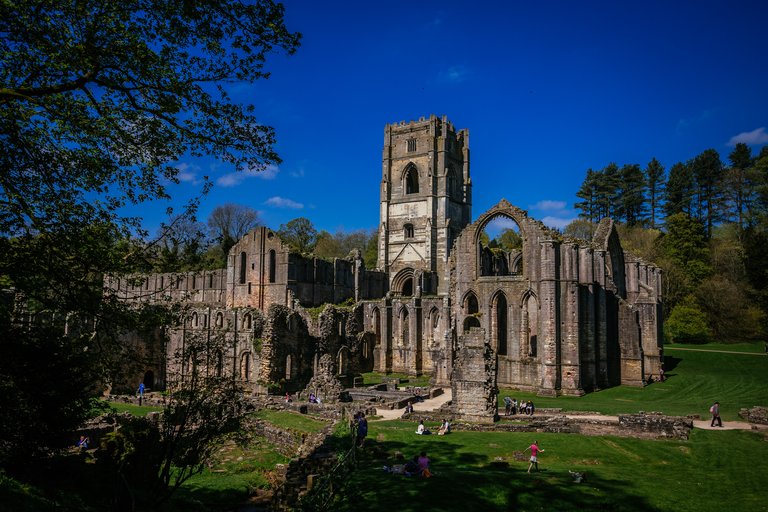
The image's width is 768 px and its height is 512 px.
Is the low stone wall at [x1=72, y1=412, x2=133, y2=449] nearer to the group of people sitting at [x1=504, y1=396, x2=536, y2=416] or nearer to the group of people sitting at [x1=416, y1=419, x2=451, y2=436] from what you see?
the group of people sitting at [x1=416, y1=419, x2=451, y2=436]

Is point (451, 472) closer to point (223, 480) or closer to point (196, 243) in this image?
point (223, 480)

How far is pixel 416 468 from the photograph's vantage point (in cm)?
1364

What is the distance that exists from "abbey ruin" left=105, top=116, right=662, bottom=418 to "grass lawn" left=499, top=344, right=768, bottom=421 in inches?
59.8

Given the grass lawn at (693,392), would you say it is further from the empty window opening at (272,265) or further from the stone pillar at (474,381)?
the empty window opening at (272,265)

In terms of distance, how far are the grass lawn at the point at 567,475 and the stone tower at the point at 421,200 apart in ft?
124

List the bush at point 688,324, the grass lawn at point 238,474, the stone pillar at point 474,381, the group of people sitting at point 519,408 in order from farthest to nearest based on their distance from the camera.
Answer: the bush at point 688,324
the group of people sitting at point 519,408
the stone pillar at point 474,381
the grass lawn at point 238,474

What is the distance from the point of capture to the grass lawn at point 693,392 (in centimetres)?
2430

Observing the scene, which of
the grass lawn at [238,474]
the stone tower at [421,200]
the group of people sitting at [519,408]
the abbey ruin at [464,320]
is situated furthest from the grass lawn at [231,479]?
the stone tower at [421,200]

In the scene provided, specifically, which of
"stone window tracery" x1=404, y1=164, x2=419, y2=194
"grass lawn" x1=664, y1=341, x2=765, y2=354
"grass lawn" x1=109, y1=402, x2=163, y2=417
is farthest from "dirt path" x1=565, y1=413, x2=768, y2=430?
"stone window tracery" x1=404, y1=164, x2=419, y2=194

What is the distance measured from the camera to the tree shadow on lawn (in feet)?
36.2

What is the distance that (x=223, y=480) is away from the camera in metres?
16.5

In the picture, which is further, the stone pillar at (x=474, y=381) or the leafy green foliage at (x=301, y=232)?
the leafy green foliage at (x=301, y=232)

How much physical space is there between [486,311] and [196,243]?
983 inches

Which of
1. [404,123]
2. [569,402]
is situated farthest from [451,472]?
[404,123]
